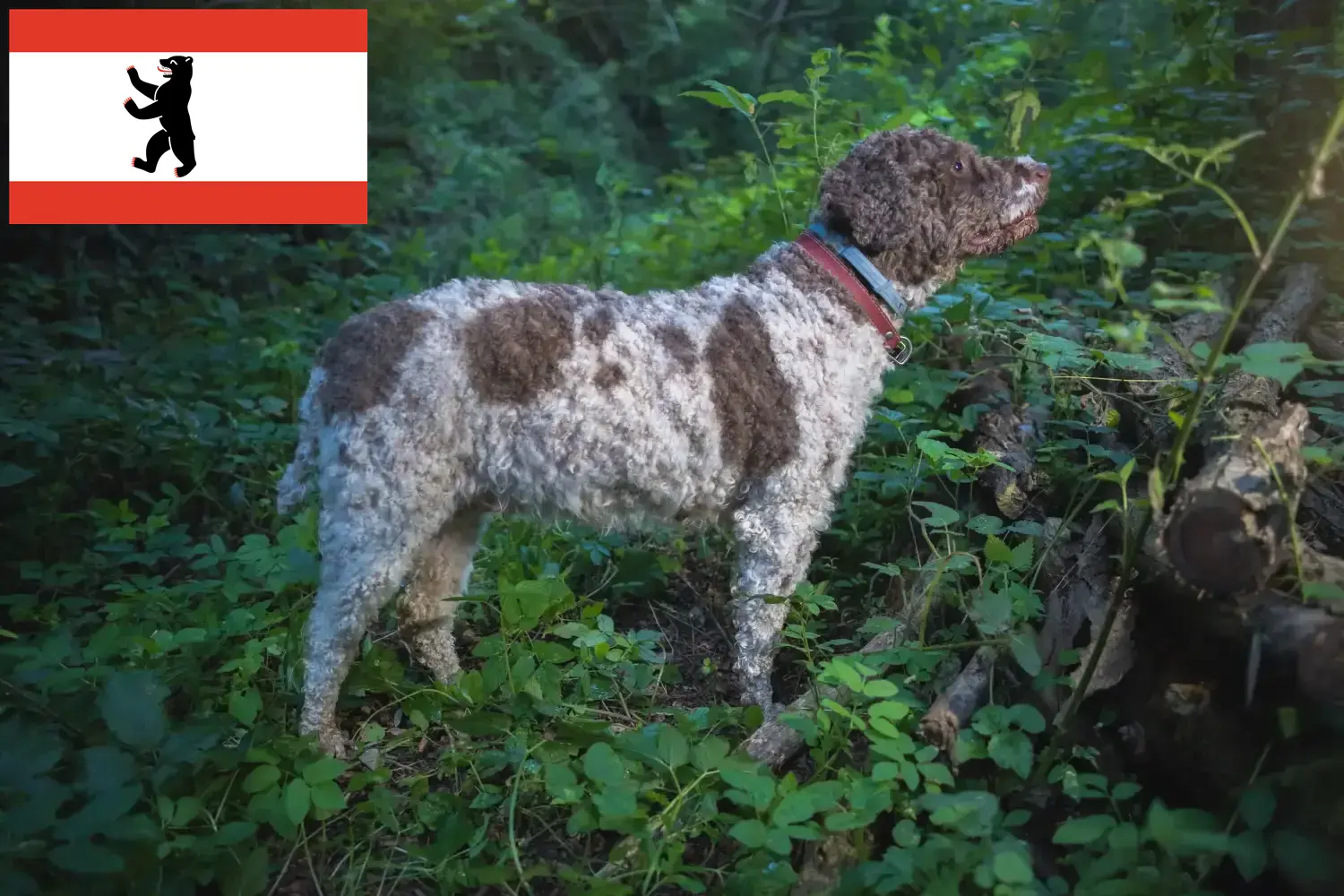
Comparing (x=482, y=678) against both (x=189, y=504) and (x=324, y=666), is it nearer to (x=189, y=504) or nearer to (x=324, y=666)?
(x=324, y=666)

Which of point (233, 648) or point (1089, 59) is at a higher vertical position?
point (1089, 59)

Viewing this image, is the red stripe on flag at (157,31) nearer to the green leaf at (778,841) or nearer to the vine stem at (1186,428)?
the green leaf at (778,841)

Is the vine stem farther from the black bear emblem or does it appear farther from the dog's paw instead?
the black bear emblem

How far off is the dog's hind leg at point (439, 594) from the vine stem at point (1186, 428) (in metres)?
1.92

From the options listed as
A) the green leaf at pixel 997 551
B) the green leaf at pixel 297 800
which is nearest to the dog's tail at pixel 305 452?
the green leaf at pixel 297 800

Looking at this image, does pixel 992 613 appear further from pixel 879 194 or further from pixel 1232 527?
pixel 879 194

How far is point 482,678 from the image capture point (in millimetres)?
3076

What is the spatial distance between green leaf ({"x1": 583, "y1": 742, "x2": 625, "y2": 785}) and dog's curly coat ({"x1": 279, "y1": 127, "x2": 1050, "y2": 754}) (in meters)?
0.76

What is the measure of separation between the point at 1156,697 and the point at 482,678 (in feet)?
6.01

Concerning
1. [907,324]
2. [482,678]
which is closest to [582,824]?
[482,678]

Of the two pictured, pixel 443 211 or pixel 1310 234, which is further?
pixel 443 211

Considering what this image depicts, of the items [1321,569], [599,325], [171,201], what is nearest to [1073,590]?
[1321,569]

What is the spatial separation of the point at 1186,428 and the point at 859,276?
1497 mm

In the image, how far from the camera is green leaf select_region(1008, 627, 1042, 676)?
95.1 inches
